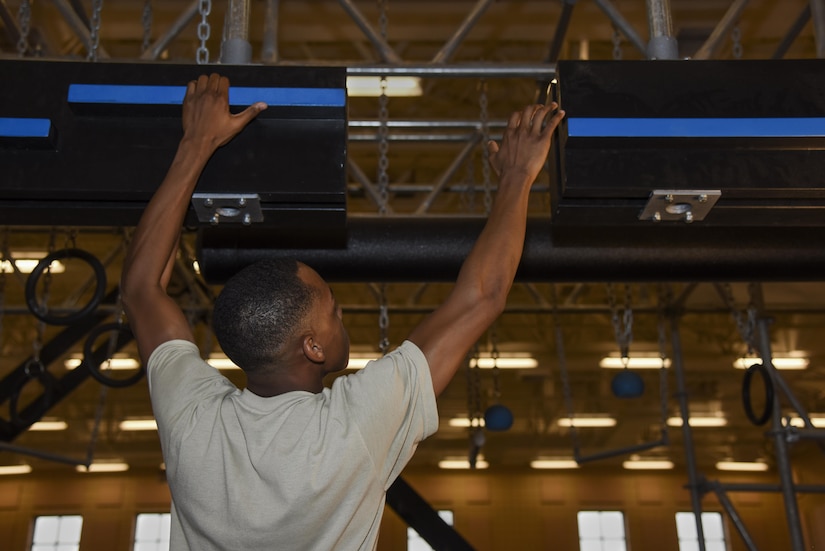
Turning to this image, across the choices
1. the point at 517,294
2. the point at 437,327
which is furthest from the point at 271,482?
the point at 517,294

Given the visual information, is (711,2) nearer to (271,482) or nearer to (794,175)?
(794,175)

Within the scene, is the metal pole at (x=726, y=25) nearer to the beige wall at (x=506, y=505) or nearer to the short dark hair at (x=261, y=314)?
the short dark hair at (x=261, y=314)

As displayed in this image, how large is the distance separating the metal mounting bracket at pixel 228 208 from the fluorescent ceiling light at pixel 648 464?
15.0 meters

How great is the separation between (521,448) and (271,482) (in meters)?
14.6

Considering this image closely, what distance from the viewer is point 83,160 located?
80.9 inches

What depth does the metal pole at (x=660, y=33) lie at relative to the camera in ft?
8.61

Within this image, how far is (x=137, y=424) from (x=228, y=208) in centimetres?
1251

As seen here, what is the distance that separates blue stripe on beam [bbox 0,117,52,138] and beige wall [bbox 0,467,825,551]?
14575mm

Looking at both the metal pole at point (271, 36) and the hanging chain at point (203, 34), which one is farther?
the metal pole at point (271, 36)

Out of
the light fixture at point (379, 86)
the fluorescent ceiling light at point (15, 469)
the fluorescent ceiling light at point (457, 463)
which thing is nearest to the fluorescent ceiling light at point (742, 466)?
the fluorescent ceiling light at point (457, 463)

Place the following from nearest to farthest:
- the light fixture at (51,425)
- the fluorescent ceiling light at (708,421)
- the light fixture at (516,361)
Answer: the light fixture at (516,361) < the light fixture at (51,425) < the fluorescent ceiling light at (708,421)

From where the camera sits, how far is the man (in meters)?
1.51

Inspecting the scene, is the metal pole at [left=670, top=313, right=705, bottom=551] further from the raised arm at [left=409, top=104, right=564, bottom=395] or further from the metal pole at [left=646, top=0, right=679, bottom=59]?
the raised arm at [left=409, top=104, right=564, bottom=395]

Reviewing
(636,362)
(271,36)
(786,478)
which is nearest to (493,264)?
(271,36)
